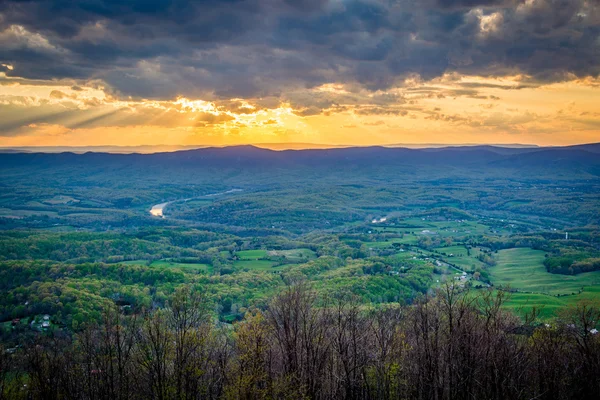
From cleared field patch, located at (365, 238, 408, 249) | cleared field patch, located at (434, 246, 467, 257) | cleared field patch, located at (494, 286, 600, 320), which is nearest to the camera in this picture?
cleared field patch, located at (494, 286, 600, 320)

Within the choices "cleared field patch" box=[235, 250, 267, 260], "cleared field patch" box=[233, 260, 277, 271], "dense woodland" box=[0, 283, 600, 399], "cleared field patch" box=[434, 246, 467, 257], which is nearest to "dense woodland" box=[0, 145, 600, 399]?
"dense woodland" box=[0, 283, 600, 399]

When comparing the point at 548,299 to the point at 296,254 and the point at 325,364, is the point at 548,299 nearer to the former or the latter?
the point at 325,364

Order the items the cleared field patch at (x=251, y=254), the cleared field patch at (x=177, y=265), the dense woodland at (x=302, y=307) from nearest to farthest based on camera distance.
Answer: the dense woodland at (x=302, y=307) → the cleared field patch at (x=177, y=265) → the cleared field patch at (x=251, y=254)

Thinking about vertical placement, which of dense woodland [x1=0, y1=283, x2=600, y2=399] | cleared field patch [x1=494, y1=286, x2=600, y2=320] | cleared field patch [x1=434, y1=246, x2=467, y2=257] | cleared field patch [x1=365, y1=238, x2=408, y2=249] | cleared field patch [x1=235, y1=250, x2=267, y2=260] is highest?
dense woodland [x1=0, y1=283, x2=600, y2=399]

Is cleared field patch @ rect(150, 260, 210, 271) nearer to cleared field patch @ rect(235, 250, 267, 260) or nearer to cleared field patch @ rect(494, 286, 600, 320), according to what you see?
cleared field patch @ rect(235, 250, 267, 260)

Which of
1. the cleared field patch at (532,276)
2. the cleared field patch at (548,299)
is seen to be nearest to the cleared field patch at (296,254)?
the cleared field patch at (532,276)

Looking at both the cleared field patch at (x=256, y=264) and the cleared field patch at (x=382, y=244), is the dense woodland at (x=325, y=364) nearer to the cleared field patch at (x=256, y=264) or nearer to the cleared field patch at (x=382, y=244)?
the cleared field patch at (x=256, y=264)
